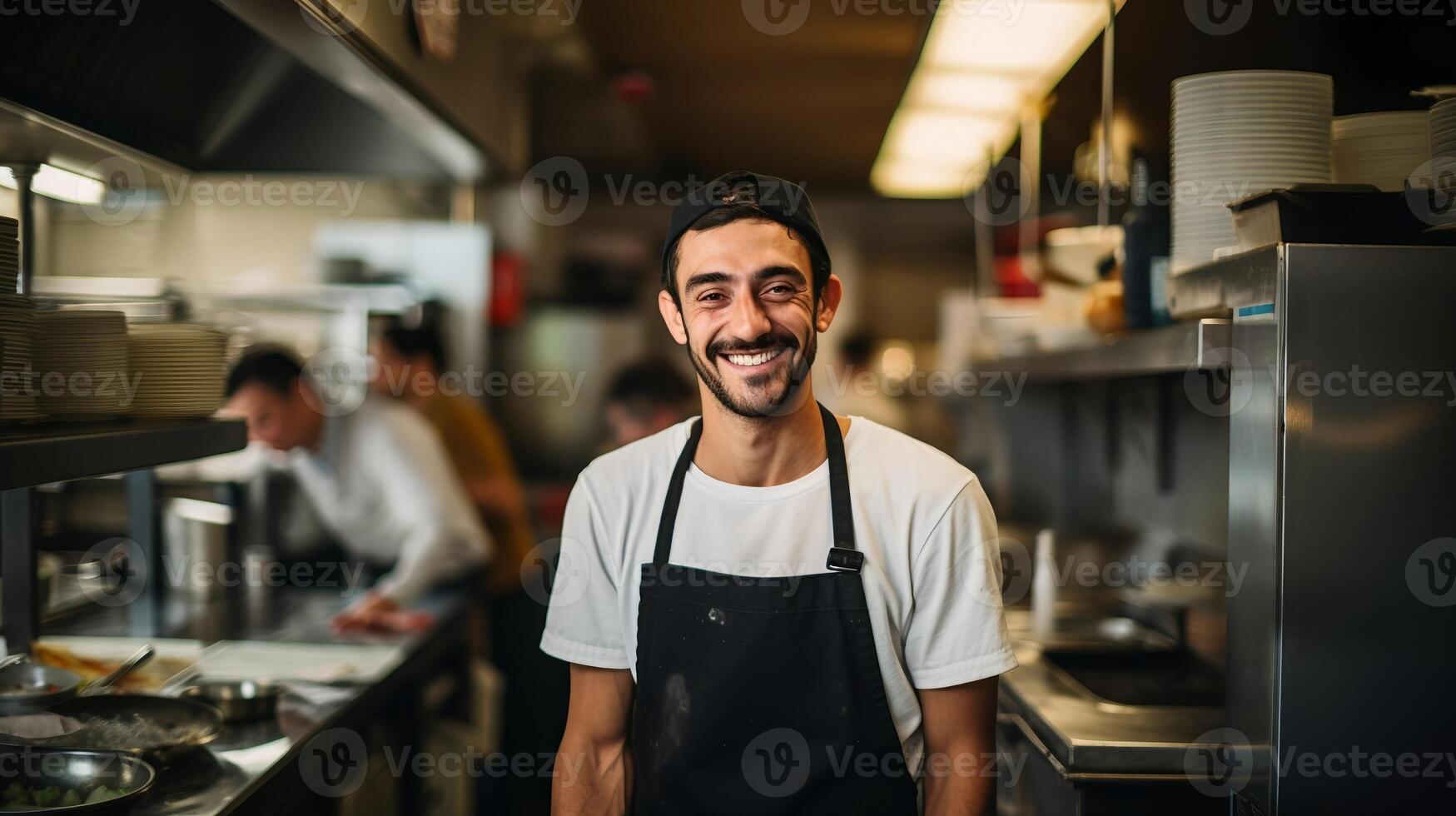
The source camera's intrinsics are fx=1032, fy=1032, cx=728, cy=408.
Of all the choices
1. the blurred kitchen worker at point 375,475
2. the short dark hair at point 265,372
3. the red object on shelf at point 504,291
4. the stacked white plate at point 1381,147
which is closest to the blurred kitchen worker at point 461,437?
the blurred kitchen worker at point 375,475

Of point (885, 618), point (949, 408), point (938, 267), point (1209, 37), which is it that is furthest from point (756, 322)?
point (938, 267)

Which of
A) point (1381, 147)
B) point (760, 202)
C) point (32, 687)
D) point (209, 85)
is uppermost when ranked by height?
point (209, 85)

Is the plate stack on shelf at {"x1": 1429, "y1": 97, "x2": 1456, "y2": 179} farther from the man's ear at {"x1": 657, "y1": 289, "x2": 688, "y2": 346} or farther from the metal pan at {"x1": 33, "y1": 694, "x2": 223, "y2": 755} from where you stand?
the metal pan at {"x1": 33, "y1": 694, "x2": 223, "y2": 755}

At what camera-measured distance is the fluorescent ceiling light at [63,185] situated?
1862mm

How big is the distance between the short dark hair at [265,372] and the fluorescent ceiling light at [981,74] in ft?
6.58

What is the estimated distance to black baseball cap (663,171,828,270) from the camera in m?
1.53

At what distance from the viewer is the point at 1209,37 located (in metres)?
2.05

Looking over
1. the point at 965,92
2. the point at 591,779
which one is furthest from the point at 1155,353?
the point at 965,92

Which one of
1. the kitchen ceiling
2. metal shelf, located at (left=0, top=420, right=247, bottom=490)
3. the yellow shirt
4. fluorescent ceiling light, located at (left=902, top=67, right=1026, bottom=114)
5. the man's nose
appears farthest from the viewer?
the yellow shirt

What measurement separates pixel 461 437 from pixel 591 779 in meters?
2.25

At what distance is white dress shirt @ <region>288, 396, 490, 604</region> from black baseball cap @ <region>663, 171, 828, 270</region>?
5.60 ft

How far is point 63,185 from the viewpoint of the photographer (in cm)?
207

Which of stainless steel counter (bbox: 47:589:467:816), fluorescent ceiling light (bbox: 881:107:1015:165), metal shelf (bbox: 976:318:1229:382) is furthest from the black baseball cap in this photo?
fluorescent ceiling light (bbox: 881:107:1015:165)

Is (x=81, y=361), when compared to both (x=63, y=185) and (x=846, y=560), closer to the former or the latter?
(x=63, y=185)
